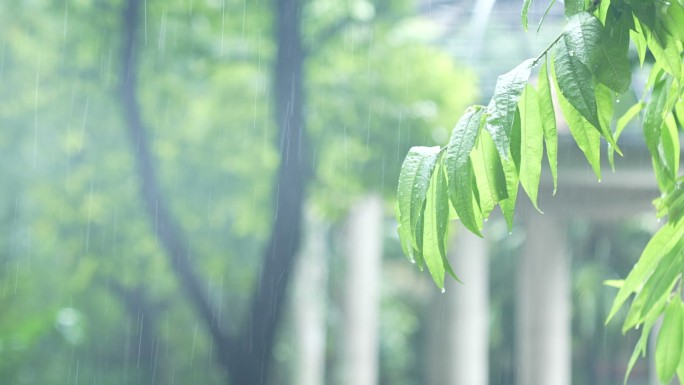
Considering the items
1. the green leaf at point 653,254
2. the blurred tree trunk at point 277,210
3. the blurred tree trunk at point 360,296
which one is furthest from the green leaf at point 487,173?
the blurred tree trunk at point 360,296

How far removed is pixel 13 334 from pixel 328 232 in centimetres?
1285

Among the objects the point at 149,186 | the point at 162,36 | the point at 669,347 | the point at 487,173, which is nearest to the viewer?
the point at 487,173

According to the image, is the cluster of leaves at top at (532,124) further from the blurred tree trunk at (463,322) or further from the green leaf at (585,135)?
the blurred tree trunk at (463,322)

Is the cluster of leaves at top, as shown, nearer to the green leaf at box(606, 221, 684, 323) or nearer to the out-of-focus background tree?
the green leaf at box(606, 221, 684, 323)

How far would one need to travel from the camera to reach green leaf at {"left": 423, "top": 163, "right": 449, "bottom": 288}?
3.70 feet

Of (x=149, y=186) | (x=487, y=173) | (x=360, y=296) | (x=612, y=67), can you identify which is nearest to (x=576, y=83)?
(x=612, y=67)

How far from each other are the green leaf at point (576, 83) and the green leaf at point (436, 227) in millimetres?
173

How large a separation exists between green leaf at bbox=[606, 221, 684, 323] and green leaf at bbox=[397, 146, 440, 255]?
0.35m

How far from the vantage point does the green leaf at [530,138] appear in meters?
1.15

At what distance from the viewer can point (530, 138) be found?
3.79 ft

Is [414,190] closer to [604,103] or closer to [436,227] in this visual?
[436,227]

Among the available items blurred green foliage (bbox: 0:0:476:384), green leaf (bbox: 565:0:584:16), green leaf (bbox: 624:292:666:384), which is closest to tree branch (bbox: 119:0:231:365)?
blurred green foliage (bbox: 0:0:476:384)

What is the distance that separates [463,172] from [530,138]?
0.37 ft

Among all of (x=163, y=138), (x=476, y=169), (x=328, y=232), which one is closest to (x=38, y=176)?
(x=163, y=138)
